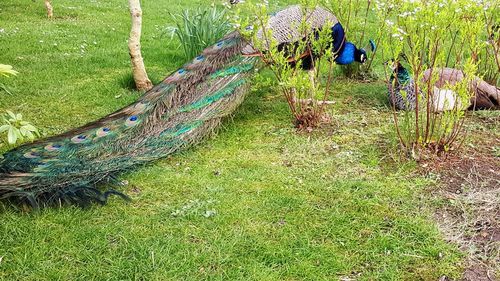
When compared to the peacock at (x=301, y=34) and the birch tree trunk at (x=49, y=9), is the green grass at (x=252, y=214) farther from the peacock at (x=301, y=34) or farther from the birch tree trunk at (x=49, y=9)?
the birch tree trunk at (x=49, y=9)

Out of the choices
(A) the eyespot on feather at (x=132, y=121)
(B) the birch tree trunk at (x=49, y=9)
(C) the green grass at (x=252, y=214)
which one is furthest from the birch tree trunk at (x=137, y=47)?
(B) the birch tree trunk at (x=49, y=9)

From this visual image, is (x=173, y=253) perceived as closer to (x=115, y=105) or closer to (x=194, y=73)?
(x=194, y=73)

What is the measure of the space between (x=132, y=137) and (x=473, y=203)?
2506 millimetres

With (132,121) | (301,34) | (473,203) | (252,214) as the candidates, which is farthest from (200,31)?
(473,203)

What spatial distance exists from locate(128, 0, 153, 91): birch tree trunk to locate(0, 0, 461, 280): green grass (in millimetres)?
308

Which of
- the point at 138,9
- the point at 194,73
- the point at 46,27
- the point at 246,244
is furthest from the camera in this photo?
the point at 46,27

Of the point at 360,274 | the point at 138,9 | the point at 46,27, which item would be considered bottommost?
the point at 360,274

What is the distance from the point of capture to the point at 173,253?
10.1 feet

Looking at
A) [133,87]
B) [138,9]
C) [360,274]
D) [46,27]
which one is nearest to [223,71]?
[138,9]

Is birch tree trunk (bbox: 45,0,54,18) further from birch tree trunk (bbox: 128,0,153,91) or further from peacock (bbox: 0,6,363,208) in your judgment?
peacock (bbox: 0,6,363,208)

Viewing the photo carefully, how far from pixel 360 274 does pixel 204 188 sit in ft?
4.48

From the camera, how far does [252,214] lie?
3.51 metres

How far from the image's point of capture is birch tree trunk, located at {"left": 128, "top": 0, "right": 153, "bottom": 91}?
215 inches

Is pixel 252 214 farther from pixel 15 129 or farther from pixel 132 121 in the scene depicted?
pixel 15 129
